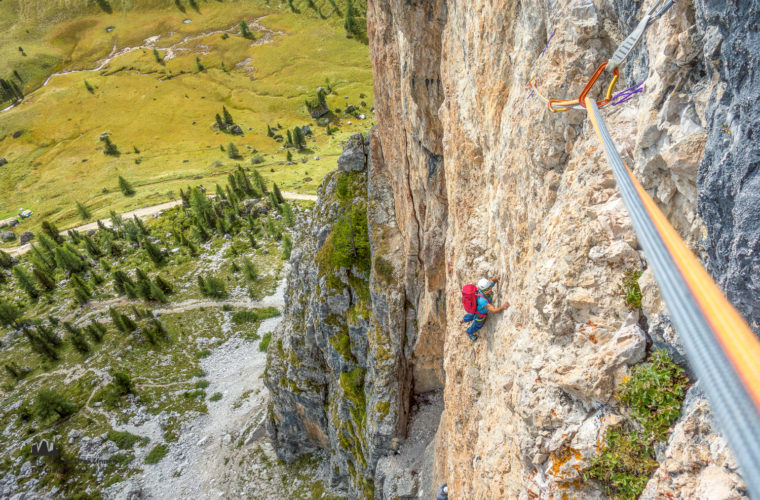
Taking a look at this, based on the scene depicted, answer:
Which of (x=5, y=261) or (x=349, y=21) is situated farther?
(x=349, y=21)

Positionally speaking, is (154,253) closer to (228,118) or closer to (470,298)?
(228,118)


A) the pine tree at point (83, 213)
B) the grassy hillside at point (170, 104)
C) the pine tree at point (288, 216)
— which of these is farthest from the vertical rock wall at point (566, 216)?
the pine tree at point (83, 213)

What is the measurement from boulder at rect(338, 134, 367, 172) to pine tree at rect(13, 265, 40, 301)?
8701 centimetres

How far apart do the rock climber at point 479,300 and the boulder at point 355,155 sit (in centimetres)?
2469

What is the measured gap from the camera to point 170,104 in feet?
509

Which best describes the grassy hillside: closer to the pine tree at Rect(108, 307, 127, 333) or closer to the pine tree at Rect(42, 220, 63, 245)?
the pine tree at Rect(42, 220, 63, 245)

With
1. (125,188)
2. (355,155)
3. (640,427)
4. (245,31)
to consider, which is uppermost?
(245,31)

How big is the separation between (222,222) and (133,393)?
42.2 metres

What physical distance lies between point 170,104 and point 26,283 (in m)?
109

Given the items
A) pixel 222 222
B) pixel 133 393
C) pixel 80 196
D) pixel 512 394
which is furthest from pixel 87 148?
pixel 512 394

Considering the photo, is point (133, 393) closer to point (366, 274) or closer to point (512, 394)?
point (366, 274)

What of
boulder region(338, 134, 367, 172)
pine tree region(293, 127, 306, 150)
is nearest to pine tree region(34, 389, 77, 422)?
boulder region(338, 134, 367, 172)

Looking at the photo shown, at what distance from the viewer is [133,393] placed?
5297 centimetres

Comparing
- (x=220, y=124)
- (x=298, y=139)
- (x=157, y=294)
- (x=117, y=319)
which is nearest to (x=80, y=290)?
(x=117, y=319)
